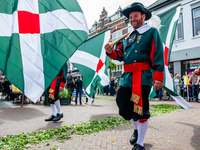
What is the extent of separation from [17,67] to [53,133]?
1.48 m

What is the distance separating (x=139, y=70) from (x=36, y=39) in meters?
2.22

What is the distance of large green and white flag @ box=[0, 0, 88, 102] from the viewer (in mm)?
3268

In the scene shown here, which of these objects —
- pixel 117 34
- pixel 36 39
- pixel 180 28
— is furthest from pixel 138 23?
pixel 117 34

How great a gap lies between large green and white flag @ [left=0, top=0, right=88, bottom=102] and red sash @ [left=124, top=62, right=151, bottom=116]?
1694 millimetres

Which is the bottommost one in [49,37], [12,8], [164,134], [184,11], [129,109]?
[164,134]

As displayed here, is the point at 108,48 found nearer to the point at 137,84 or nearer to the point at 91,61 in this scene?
the point at 137,84

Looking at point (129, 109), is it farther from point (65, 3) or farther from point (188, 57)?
point (188, 57)

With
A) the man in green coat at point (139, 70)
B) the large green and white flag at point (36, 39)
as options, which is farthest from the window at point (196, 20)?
the man in green coat at point (139, 70)

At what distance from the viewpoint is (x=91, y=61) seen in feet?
21.5

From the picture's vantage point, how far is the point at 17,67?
327 cm

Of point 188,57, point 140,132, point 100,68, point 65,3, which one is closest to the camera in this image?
point 140,132

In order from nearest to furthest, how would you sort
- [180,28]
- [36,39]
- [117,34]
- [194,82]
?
[36,39], [194,82], [180,28], [117,34]

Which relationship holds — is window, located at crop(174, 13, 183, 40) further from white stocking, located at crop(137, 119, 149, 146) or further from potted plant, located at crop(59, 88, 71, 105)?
white stocking, located at crop(137, 119, 149, 146)

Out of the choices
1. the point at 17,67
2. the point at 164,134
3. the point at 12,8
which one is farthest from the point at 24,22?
the point at 164,134
